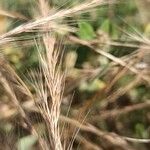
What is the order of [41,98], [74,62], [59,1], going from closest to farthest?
[41,98] < [59,1] < [74,62]

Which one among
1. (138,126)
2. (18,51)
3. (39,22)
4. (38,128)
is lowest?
(138,126)

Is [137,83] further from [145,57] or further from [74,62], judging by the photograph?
[74,62]

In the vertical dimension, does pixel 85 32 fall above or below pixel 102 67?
above

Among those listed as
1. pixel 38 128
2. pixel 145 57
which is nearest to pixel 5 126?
pixel 38 128

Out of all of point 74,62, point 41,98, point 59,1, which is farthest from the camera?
point 74,62

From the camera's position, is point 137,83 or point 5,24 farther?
point 5,24

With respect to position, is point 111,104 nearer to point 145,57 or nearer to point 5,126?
point 145,57

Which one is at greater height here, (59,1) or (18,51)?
(59,1)
